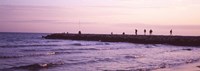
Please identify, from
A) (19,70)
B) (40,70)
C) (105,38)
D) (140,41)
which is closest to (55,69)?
(40,70)

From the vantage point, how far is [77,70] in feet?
59.5

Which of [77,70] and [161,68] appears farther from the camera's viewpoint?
[161,68]

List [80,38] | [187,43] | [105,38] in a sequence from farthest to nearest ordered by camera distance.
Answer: [80,38] → [105,38] → [187,43]

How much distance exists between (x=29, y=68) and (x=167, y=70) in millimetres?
7611

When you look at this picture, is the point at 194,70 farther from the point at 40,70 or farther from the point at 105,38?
the point at 105,38

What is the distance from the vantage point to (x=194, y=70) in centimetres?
1792

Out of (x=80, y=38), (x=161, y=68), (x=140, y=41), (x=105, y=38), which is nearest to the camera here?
(x=161, y=68)

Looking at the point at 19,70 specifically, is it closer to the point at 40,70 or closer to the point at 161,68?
the point at 40,70

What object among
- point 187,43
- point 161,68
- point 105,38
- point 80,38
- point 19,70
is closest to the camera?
point 19,70

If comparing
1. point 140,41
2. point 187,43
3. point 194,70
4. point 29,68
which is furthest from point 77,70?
point 140,41

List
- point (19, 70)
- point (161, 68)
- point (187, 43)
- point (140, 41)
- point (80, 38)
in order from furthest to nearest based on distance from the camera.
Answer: point (80, 38), point (140, 41), point (187, 43), point (161, 68), point (19, 70)

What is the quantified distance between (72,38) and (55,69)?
2125 inches

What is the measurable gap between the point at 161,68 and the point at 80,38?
2010 inches

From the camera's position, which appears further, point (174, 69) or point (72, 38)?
point (72, 38)
